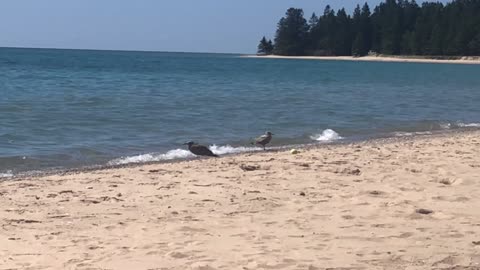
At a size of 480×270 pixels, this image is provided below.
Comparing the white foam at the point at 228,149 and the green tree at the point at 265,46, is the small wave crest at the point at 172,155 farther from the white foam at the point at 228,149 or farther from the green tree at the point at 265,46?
the green tree at the point at 265,46

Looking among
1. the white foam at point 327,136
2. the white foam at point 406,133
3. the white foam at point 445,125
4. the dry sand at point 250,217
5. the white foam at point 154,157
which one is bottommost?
the white foam at point 445,125

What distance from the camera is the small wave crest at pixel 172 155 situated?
38.0 ft

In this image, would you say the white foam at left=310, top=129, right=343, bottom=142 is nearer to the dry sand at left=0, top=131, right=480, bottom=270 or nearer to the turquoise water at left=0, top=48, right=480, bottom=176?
the turquoise water at left=0, top=48, right=480, bottom=176

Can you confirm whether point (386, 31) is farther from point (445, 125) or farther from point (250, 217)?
point (250, 217)

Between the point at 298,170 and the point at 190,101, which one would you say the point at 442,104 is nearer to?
the point at 190,101

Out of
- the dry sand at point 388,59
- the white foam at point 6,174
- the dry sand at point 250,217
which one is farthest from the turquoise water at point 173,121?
the dry sand at point 388,59

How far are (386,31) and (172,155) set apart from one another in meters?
122

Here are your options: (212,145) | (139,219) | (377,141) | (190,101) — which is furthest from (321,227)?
(190,101)

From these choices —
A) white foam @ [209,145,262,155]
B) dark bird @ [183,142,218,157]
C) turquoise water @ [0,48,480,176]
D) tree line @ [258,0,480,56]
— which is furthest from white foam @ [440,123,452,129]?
tree line @ [258,0,480,56]

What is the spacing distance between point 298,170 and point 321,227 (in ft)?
10.8

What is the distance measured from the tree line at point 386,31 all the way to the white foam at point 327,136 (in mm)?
102211

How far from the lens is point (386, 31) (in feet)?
425

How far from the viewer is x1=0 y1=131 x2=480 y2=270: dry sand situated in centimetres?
520

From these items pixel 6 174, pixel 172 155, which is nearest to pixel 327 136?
pixel 172 155
